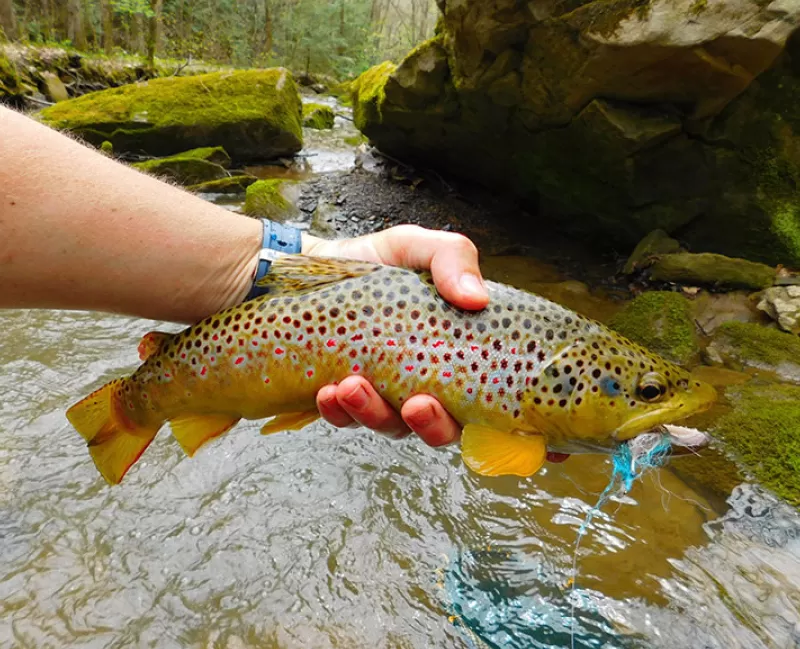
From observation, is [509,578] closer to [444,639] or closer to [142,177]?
[444,639]

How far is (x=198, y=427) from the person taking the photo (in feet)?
8.30

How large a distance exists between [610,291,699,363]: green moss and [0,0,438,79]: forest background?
3081 cm

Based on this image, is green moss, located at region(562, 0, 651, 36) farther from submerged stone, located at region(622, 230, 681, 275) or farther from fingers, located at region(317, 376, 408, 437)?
fingers, located at region(317, 376, 408, 437)

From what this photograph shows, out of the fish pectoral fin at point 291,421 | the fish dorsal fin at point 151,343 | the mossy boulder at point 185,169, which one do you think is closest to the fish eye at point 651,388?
the fish pectoral fin at point 291,421

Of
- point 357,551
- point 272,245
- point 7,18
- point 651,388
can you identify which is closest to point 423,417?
point 651,388

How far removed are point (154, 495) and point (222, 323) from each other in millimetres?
2455

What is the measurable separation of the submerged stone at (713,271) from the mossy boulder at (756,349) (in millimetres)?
826

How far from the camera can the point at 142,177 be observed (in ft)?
8.36

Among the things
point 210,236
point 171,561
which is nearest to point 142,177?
point 210,236

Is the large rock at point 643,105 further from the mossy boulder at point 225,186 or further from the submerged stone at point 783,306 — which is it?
the mossy boulder at point 225,186

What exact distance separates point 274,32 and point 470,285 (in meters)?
47.6

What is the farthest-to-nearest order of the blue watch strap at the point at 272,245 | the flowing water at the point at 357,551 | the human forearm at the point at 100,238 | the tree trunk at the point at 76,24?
the tree trunk at the point at 76,24
the flowing water at the point at 357,551
the blue watch strap at the point at 272,245
the human forearm at the point at 100,238

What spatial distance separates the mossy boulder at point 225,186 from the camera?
1136cm

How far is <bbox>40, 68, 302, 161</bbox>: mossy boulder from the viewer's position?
509 inches
